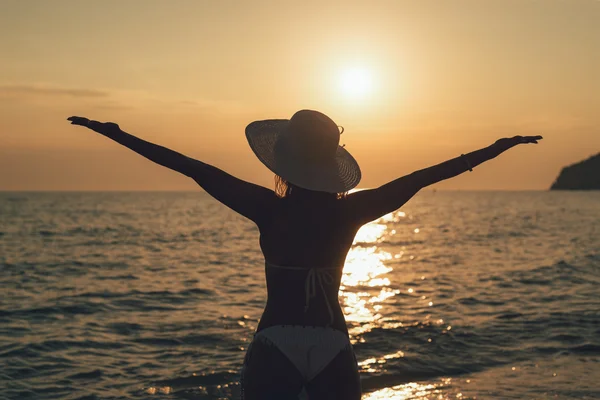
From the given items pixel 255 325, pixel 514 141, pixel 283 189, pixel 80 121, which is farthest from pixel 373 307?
pixel 80 121

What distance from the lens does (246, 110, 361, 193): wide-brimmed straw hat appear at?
123 inches

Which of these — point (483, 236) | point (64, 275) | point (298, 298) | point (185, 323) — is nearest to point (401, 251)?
point (483, 236)

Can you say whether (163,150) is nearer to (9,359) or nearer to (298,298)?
(298,298)

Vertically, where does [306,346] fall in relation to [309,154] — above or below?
below

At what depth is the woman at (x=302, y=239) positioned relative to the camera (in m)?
3.04

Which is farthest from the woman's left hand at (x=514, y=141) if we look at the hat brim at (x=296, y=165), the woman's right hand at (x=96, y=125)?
the woman's right hand at (x=96, y=125)

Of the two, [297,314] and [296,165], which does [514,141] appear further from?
[297,314]

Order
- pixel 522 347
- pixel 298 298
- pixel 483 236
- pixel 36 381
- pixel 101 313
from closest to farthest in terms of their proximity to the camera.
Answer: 1. pixel 298 298
2. pixel 36 381
3. pixel 522 347
4. pixel 101 313
5. pixel 483 236

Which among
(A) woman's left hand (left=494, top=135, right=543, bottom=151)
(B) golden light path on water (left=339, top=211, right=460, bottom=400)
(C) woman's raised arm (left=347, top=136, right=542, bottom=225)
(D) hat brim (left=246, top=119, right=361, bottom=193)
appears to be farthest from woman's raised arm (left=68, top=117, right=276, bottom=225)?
(B) golden light path on water (left=339, top=211, right=460, bottom=400)

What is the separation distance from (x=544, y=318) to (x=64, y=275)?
1628 centimetres

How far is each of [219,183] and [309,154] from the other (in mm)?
428

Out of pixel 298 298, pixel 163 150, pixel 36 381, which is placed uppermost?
pixel 163 150

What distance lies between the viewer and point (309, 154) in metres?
3.19

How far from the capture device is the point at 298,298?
307cm
